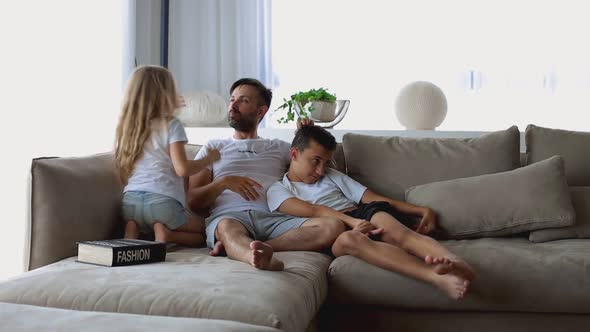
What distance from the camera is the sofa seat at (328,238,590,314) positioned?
2242 millimetres

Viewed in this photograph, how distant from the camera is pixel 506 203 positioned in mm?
2697

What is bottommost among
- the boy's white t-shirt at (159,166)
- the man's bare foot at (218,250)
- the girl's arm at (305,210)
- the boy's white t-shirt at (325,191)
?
the man's bare foot at (218,250)

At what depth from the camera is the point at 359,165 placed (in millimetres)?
3016

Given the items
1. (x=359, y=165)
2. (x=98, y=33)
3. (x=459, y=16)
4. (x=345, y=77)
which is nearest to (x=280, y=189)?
(x=359, y=165)

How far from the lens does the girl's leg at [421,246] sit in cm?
213

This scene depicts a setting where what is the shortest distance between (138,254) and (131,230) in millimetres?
406

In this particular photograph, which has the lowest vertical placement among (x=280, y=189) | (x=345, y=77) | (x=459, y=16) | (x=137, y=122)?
(x=280, y=189)

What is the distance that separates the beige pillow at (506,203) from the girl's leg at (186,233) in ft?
2.89

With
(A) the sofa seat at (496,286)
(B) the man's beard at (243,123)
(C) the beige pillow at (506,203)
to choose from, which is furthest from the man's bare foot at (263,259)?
(B) the man's beard at (243,123)

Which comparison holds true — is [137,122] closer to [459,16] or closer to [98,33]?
[98,33]

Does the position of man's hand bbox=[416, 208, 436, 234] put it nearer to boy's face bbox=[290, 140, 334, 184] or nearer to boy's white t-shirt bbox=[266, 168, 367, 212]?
boy's white t-shirt bbox=[266, 168, 367, 212]

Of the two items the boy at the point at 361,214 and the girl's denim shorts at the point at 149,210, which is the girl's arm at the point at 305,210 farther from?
the girl's denim shorts at the point at 149,210

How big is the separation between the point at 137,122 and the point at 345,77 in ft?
7.56

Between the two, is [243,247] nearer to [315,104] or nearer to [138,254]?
[138,254]
